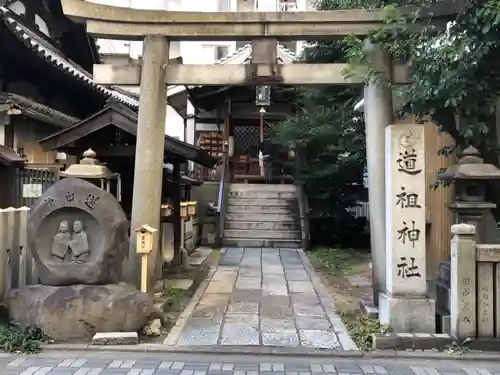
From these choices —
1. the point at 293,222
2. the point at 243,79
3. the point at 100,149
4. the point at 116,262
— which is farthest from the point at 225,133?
the point at 116,262

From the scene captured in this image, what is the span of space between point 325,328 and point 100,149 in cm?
620

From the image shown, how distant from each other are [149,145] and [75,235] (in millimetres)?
2122

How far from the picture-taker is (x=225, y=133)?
2359 centimetres

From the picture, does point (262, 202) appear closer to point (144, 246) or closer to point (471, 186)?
point (144, 246)

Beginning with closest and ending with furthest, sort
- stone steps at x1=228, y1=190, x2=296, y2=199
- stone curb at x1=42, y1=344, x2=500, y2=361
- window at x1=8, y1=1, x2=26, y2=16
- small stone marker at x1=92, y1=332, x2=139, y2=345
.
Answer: stone curb at x1=42, y1=344, x2=500, y2=361
small stone marker at x1=92, y1=332, x2=139, y2=345
window at x1=8, y1=1, x2=26, y2=16
stone steps at x1=228, y1=190, x2=296, y2=199

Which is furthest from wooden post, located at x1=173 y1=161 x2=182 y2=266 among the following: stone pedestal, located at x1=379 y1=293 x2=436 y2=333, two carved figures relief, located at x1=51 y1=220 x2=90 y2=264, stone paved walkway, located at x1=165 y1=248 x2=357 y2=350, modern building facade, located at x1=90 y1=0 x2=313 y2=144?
modern building facade, located at x1=90 y1=0 x2=313 y2=144

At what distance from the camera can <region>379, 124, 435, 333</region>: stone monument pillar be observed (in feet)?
23.4

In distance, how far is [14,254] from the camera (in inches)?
329

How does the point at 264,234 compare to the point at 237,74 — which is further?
the point at 264,234

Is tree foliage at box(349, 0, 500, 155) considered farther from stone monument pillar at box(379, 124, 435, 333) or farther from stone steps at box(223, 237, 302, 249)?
stone steps at box(223, 237, 302, 249)

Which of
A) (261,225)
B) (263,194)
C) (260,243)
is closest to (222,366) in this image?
(260,243)

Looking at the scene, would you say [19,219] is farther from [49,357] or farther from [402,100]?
[402,100]

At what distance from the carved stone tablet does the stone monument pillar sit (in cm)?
404

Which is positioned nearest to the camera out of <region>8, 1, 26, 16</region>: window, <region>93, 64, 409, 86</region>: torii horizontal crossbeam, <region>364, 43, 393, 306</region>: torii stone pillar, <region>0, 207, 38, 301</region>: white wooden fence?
<region>0, 207, 38, 301</region>: white wooden fence
